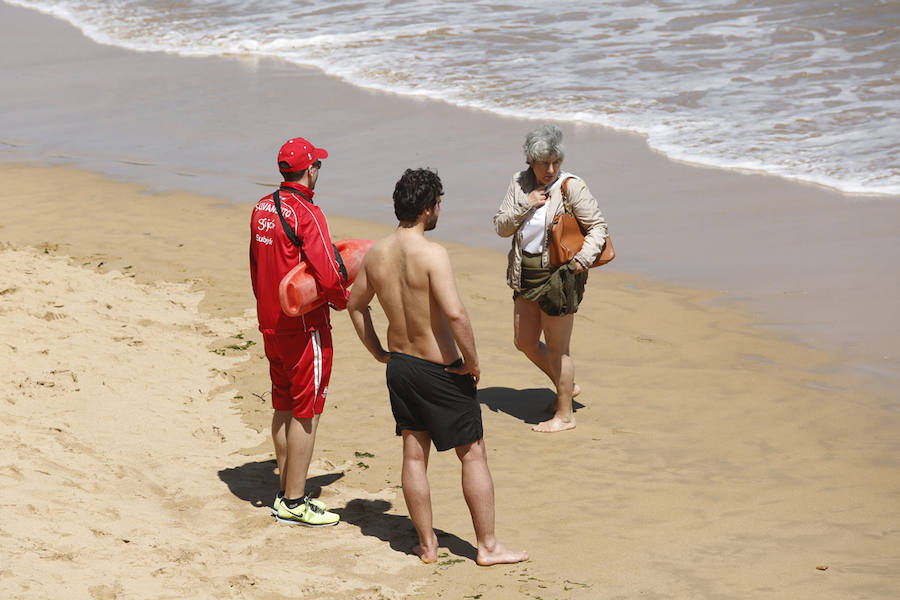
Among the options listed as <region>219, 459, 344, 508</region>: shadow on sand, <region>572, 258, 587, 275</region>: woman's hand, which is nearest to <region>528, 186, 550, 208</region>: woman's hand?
<region>572, 258, 587, 275</region>: woman's hand

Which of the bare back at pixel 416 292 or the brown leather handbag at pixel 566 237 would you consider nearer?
the bare back at pixel 416 292

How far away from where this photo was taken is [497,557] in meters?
4.63

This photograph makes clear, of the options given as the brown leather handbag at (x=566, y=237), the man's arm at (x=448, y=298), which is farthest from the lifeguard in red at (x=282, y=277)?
the brown leather handbag at (x=566, y=237)

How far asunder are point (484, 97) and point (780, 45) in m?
5.01

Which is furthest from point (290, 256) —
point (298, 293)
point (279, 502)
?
point (279, 502)

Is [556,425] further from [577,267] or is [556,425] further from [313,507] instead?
[313,507]

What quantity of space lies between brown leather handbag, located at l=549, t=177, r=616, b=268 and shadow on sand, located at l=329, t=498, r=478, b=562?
1.77m

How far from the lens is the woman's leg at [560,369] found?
6324mm

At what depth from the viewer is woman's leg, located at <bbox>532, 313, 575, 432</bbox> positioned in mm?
6324

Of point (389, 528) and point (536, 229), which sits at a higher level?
point (536, 229)

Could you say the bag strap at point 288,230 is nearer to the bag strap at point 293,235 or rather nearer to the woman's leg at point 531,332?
the bag strap at point 293,235

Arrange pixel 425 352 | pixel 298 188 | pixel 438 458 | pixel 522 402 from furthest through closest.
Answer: pixel 522 402
pixel 438 458
pixel 298 188
pixel 425 352

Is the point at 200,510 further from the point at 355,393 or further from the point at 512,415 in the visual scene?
the point at 512,415

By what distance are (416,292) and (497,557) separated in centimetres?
125
